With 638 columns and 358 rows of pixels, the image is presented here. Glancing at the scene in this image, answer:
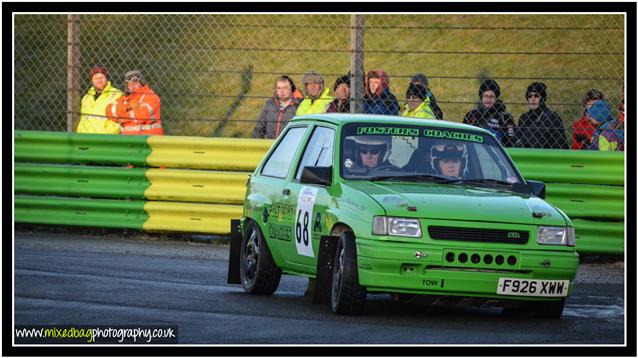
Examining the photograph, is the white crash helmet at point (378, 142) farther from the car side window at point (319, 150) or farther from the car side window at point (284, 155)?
the car side window at point (284, 155)

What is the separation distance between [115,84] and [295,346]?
17.7 m

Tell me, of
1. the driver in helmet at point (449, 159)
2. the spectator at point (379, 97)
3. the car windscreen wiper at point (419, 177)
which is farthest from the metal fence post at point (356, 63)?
the car windscreen wiper at point (419, 177)

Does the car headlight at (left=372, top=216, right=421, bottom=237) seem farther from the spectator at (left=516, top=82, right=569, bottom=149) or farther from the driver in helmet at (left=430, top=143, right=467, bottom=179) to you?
the spectator at (left=516, top=82, right=569, bottom=149)

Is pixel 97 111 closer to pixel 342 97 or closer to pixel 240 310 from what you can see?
pixel 342 97

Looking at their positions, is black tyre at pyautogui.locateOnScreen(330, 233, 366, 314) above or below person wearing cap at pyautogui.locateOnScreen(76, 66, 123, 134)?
below

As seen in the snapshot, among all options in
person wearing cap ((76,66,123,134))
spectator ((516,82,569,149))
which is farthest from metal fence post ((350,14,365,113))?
person wearing cap ((76,66,123,134))

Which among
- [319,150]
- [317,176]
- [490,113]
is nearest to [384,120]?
[319,150]

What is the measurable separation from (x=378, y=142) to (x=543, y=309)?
5.82 ft

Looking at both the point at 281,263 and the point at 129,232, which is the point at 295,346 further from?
the point at 129,232

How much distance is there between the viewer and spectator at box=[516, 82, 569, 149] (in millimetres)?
14969

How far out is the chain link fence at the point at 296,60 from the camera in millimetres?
23438

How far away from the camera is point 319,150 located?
1066cm

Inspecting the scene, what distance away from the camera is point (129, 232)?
1609 cm

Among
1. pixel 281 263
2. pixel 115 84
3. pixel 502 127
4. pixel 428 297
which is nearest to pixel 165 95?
pixel 115 84
